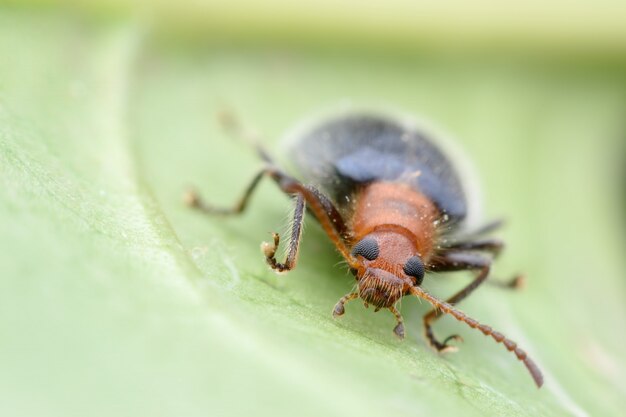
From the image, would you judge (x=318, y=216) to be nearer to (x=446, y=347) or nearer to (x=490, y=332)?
(x=446, y=347)

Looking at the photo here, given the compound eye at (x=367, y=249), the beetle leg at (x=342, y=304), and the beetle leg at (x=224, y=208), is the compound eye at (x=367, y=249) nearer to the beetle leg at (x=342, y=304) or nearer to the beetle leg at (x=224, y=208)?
the beetle leg at (x=342, y=304)

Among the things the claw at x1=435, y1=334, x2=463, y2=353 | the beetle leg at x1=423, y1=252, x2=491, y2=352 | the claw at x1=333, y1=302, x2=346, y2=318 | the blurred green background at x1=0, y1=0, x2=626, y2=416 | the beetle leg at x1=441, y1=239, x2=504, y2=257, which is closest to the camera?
the blurred green background at x1=0, y1=0, x2=626, y2=416

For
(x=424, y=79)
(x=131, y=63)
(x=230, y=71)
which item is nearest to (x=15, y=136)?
(x=131, y=63)

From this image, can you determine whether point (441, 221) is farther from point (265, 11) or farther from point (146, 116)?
point (265, 11)

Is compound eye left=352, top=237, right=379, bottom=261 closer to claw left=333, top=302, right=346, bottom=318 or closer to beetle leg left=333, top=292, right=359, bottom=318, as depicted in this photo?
beetle leg left=333, top=292, right=359, bottom=318

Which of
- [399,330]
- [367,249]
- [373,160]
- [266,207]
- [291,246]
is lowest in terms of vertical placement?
[399,330]

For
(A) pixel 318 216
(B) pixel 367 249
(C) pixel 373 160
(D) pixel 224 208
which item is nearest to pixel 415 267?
(B) pixel 367 249

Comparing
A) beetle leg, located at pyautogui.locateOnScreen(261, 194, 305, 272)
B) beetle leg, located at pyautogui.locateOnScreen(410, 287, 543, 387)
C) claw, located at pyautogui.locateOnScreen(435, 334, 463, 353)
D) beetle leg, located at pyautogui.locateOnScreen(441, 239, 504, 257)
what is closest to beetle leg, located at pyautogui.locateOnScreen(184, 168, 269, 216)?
beetle leg, located at pyautogui.locateOnScreen(261, 194, 305, 272)
